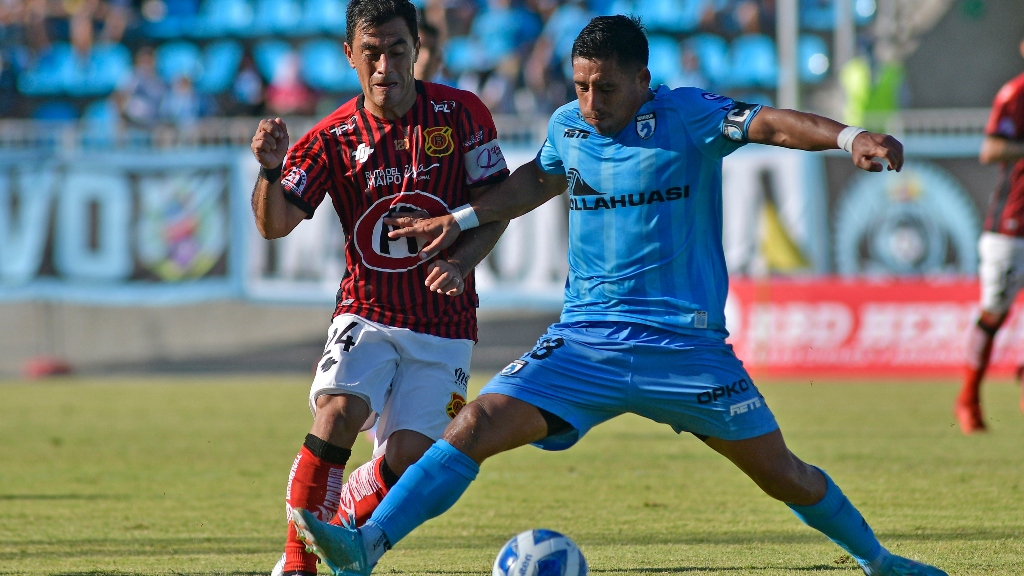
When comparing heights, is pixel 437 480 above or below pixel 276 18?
below

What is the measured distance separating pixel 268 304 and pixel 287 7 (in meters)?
8.07

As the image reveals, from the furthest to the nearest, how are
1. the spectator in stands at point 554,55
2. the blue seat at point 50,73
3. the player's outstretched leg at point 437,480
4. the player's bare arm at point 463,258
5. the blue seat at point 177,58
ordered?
the blue seat at point 177,58
the blue seat at point 50,73
the spectator in stands at point 554,55
the player's bare arm at point 463,258
the player's outstretched leg at point 437,480

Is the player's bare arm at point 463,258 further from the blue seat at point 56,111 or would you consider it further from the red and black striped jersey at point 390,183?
the blue seat at point 56,111

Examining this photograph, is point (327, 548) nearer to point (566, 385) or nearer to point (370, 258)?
point (566, 385)

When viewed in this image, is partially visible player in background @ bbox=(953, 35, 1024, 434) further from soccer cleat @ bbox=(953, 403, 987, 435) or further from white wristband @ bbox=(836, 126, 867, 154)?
white wristband @ bbox=(836, 126, 867, 154)

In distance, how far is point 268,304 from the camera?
15.6m

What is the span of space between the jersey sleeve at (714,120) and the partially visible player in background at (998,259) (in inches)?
219

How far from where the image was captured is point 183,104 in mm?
18781

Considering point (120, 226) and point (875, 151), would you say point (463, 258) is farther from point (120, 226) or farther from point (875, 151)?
point (120, 226)

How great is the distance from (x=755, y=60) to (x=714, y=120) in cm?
1565

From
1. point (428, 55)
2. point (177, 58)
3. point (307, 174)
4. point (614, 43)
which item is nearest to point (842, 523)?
point (614, 43)

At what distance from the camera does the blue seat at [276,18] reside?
70.5 feet

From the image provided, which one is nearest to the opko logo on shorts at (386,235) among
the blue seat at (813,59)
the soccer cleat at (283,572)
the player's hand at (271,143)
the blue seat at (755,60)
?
the player's hand at (271,143)

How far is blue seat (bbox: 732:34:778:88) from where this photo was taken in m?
19.5
